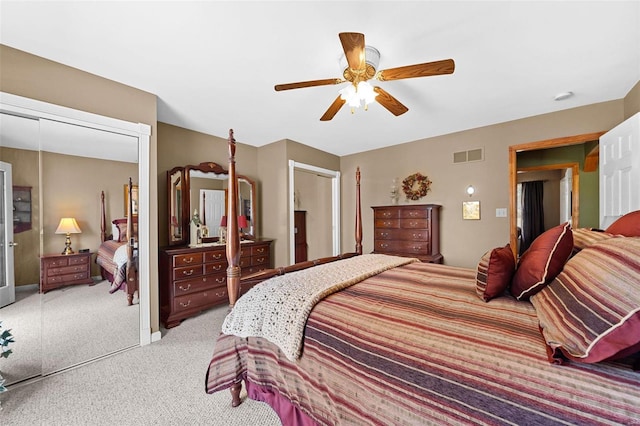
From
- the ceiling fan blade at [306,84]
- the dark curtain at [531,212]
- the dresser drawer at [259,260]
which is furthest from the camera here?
the dark curtain at [531,212]

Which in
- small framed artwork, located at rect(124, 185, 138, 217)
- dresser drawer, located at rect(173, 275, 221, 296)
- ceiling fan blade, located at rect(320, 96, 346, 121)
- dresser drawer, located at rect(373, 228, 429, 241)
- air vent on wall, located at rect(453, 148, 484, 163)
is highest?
ceiling fan blade, located at rect(320, 96, 346, 121)

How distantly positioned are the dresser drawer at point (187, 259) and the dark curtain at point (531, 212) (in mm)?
7188

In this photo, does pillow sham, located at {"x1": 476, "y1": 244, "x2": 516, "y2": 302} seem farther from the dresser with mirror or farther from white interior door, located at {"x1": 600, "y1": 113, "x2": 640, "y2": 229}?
the dresser with mirror

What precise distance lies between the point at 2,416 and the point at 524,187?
9030 mm

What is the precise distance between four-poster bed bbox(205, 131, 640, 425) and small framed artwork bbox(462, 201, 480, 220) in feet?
7.88

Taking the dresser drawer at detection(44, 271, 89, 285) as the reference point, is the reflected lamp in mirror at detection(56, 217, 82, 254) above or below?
above

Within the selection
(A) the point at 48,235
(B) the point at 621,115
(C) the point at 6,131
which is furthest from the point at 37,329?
(B) the point at 621,115

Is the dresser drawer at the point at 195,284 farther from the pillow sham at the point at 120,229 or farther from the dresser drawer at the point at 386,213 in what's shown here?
the dresser drawer at the point at 386,213

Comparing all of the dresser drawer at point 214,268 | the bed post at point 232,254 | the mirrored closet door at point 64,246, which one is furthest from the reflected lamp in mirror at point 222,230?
the bed post at point 232,254

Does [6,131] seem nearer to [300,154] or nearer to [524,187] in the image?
[300,154]

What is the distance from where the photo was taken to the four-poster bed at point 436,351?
72 centimetres

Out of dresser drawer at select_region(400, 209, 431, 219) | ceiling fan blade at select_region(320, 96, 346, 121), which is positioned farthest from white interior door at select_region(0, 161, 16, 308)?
dresser drawer at select_region(400, 209, 431, 219)

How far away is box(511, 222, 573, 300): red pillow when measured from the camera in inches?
48.1

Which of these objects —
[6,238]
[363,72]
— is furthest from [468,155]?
[6,238]
